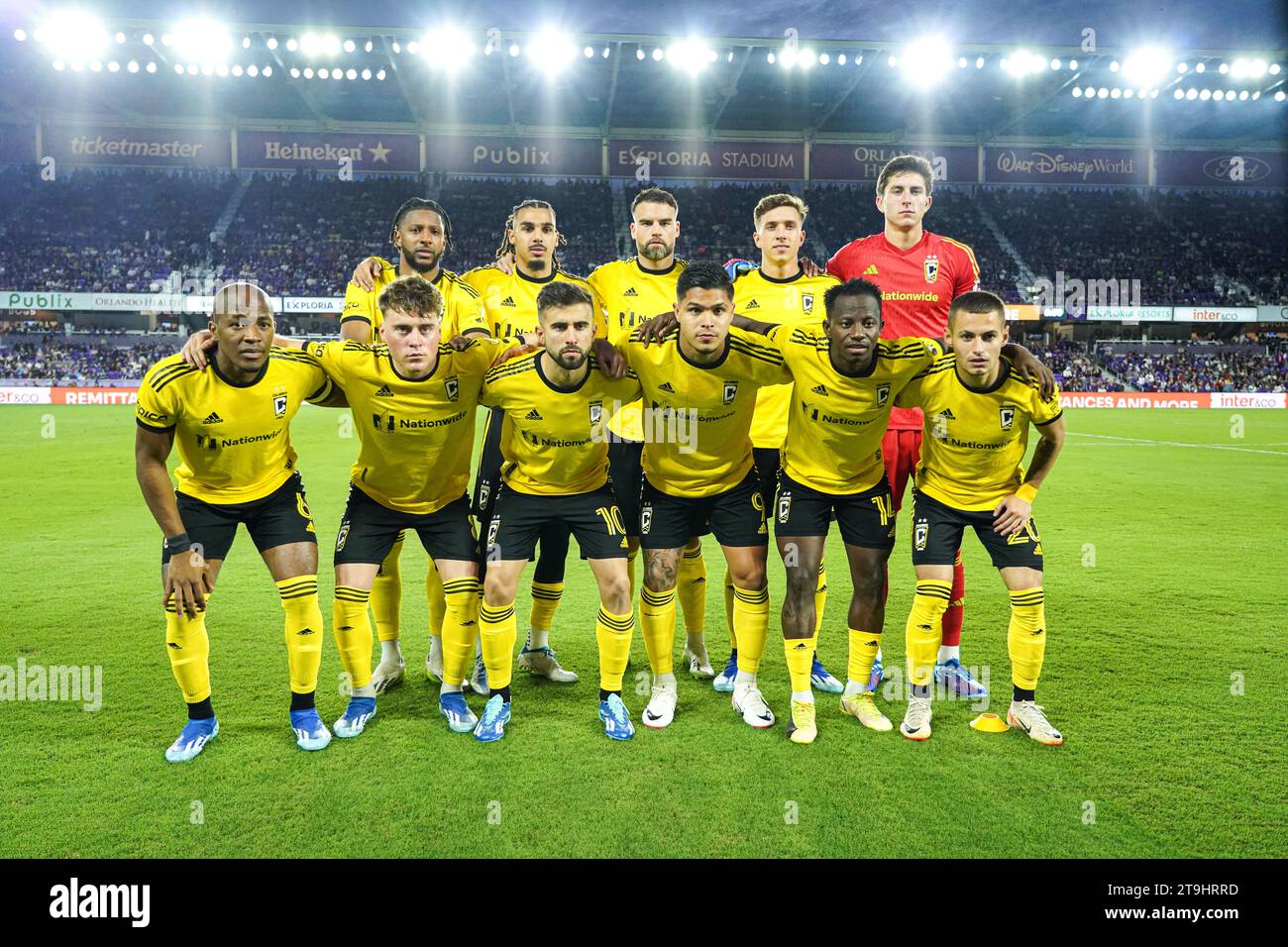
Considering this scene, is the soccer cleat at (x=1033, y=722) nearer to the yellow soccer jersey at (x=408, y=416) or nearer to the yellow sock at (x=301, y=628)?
the yellow soccer jersey at (x=408, y=416)

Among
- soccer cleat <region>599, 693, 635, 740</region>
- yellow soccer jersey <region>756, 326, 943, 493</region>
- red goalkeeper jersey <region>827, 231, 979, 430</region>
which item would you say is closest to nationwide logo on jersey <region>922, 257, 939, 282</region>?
red goalkeeper jersey <region>827, 231, 979, 430</region>

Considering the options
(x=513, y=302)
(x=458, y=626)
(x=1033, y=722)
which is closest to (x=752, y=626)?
(x=1033, y=722)

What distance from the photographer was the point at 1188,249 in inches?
1512

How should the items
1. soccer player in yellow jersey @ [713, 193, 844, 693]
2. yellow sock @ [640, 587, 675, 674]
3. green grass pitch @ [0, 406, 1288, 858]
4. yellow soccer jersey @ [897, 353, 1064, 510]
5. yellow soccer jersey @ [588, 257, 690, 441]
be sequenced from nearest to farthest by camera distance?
green grass pitch @ [0, 406, 1288, 858] → yellow soccer jersey @ [897, 353, 1064, 510] → yellow sock @ [640, 587, 675, 674] → soccer player in yellow jersey @ [713, 193, 844, 693] → yellow soccer jersey @ [588, 257, 690, 441]

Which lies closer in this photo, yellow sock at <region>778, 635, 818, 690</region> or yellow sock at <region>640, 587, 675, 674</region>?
yellow sock at <region>778, 635, 818, 690</region>

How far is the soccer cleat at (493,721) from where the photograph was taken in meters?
3.81

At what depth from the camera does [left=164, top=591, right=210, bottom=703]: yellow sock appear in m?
3.67

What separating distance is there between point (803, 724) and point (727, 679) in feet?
2.47

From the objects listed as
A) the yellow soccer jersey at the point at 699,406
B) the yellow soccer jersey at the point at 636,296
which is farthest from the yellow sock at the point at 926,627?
the yellow soccer jersey at the point at 636,296

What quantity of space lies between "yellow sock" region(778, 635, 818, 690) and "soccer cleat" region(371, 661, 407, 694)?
211 cm

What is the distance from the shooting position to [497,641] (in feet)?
13.1

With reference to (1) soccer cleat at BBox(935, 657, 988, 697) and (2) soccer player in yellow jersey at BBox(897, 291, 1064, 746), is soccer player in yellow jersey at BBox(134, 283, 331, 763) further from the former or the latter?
(1) soccer cleat at BBox(935, 657, 988, 697)

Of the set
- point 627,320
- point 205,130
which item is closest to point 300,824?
point 627,320
